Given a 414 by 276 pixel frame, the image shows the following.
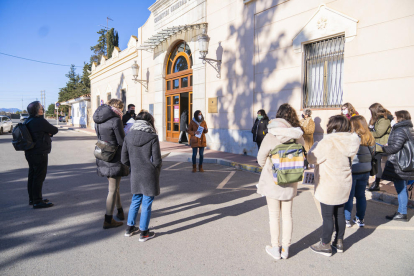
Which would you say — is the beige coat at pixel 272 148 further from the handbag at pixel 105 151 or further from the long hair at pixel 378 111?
the long hair at pixel 378 111

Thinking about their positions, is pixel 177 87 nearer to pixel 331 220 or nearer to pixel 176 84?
pixel 176 84

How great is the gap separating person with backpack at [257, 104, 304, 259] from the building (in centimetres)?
472

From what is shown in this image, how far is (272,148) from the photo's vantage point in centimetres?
283

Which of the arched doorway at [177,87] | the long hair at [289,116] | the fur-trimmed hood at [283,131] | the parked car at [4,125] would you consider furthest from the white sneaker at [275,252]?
the parked car at [4,125]

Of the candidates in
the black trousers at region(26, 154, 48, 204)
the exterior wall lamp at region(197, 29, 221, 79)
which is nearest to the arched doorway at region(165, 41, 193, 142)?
the exterior wall lamp at region(197, 29, 221, 79)

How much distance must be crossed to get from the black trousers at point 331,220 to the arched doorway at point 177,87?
34.8 feet

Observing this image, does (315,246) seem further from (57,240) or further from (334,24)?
(334,24)

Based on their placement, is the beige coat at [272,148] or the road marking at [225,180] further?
the road marking at [225,180]

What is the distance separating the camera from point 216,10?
37.2 ft

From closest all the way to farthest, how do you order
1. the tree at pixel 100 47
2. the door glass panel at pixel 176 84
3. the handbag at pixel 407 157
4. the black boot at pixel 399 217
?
the handbag at pixel 407 157
the black boot at pixel 399 217
the door glass panel at pixel 176 84
the tree at pixel 100 47

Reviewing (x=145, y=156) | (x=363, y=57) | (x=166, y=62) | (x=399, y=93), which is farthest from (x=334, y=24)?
(x=166, y=62)

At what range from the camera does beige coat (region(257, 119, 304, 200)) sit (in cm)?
275

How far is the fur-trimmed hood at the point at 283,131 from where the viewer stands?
108 inches

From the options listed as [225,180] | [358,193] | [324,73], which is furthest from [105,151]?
[324,73]
